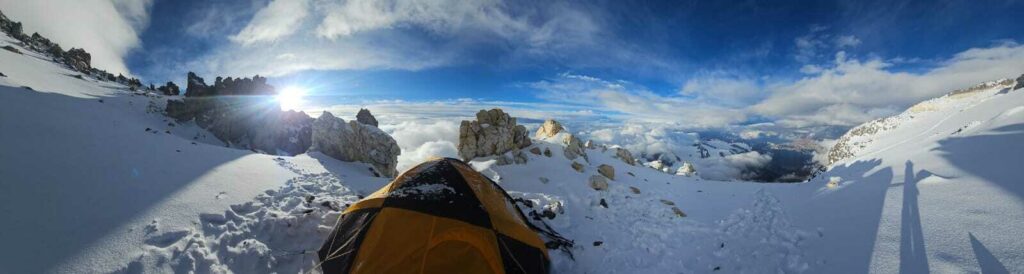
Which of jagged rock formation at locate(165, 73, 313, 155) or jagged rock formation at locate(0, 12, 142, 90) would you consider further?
jagged rock formation at locate(0, 12, 142, 90)

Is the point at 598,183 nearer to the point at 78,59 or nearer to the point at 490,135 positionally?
Result: the point at 490,135

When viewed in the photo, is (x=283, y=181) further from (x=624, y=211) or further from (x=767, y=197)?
(x=767, y=197)

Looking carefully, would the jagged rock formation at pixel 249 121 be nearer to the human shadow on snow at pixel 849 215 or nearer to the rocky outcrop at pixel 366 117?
the rocky outcrop at pixel 366 117

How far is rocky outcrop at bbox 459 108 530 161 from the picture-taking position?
80.2 feet

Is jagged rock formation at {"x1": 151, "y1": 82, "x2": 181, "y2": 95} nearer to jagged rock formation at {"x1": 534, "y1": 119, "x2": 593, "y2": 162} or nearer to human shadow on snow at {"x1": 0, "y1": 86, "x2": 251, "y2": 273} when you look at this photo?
human shadow on snow at {"x1": 0, "y1": 86, "x2": 251, "y2": 273}

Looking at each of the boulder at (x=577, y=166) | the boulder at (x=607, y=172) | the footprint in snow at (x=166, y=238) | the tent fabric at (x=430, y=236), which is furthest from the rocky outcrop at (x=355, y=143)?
the boulder at (x=607, y=172)

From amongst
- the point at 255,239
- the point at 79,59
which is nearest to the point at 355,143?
the point at 255,239

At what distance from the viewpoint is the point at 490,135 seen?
80.6ft

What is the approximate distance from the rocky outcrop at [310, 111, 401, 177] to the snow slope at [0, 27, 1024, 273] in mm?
6389

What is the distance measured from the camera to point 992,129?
13.6 meters

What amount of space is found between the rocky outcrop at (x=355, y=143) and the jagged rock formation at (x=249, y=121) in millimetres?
18282

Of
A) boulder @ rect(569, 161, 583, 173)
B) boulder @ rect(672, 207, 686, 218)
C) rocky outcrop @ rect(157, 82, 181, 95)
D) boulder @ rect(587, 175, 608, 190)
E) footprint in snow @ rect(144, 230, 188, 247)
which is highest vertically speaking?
rocky outcrop @ rect(157, 82, 181, 95)

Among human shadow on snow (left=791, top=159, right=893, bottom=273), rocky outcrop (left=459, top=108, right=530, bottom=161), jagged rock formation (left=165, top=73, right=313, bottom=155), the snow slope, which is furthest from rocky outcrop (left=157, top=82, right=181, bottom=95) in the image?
human shadow on snow (left=791, top=159, right=893, bottom=273)

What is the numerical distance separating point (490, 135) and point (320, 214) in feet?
50.2
